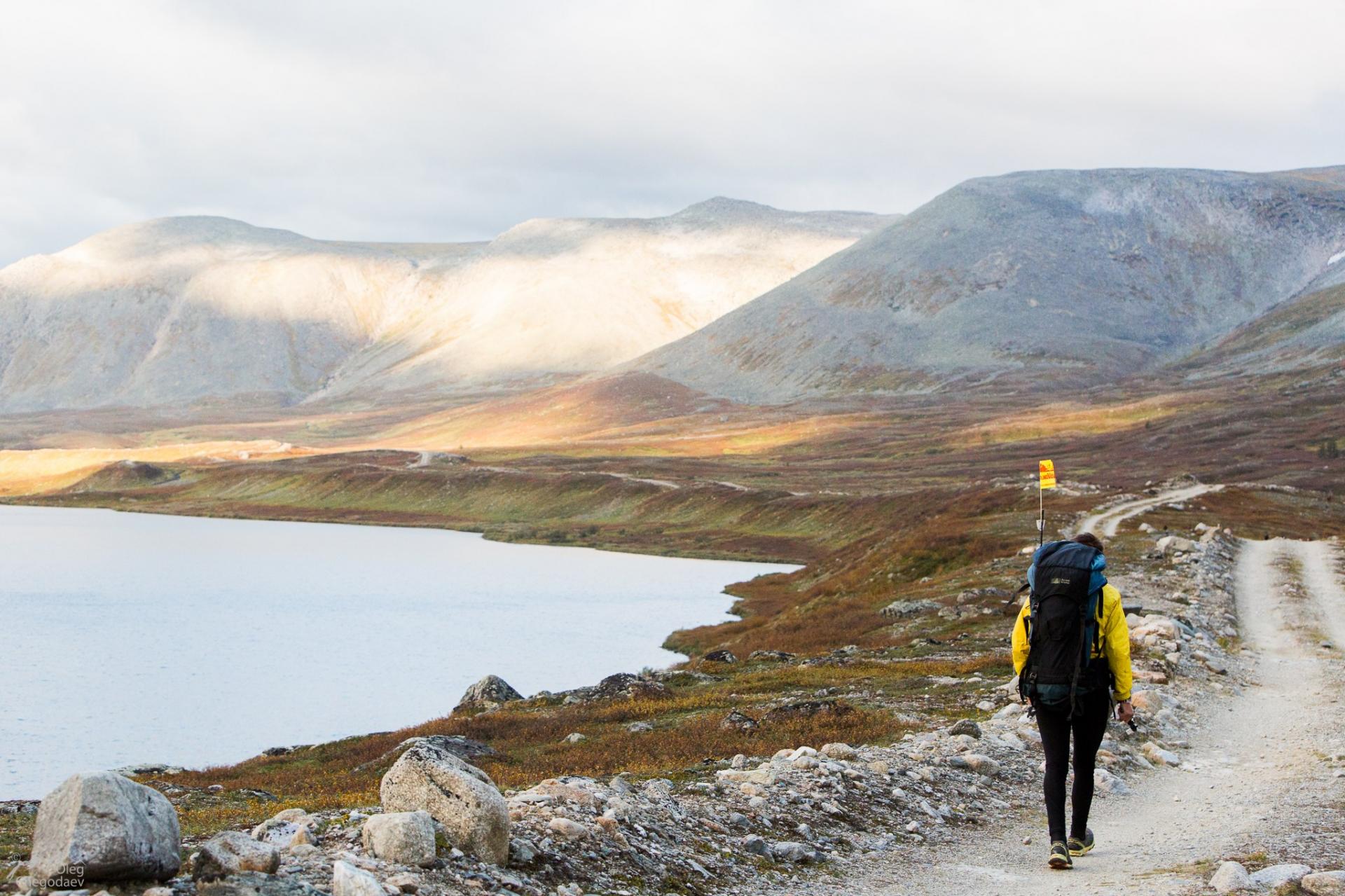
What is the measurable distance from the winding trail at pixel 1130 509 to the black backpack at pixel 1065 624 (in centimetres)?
5093

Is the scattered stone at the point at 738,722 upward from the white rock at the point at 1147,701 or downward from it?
downward

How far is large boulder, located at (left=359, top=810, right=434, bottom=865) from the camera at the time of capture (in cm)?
1080

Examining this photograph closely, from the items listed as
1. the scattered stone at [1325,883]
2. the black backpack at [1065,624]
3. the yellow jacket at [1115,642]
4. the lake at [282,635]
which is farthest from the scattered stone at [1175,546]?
the scattered stone at [1325,883]

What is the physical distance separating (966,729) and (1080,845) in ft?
23.9

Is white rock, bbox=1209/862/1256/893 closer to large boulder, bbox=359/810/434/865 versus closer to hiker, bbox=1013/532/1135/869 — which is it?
hiker, bbox=1013/532/1135/869

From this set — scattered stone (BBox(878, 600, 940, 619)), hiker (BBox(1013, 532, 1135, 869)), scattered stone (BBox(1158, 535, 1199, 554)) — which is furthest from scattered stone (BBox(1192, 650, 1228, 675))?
scattered stone (BBox(1158, 535, 1199, 554))

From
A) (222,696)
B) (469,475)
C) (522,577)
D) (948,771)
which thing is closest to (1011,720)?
(948,771)

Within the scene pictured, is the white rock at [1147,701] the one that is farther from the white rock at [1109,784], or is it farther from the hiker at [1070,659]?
the hiker at [1070,659]

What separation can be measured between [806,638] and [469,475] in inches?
5464

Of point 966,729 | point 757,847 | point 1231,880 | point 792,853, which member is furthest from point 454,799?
point 966,729

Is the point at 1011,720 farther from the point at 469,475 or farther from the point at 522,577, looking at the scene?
the point at 469,475

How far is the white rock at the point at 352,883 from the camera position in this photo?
9.57 metres

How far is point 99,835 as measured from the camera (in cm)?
901

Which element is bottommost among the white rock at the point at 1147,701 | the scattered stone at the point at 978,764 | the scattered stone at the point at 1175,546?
the scattered stone at the point at 1175,546
